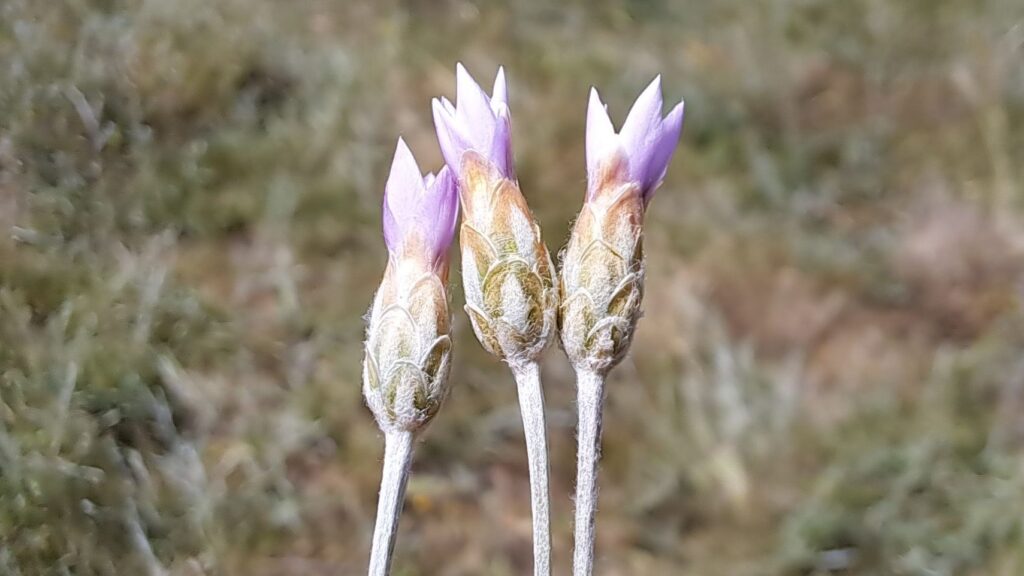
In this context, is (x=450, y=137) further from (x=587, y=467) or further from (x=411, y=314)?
(x=587, y=467)

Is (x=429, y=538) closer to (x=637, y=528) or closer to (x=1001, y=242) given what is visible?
(x=637, y=528)

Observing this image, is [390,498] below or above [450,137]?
below

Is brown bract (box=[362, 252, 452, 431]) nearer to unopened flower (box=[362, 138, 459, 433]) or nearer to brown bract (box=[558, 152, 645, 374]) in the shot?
unopened flower (box=[362, 138, 459, 433])

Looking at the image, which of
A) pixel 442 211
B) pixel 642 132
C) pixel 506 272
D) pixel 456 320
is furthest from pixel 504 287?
pixel 456 320

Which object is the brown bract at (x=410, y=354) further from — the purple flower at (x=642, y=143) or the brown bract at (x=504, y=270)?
the purple flower at (x=642, y=143)

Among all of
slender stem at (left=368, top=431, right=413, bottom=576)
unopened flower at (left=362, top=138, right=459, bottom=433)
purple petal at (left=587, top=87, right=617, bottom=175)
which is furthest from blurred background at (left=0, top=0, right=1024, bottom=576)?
slender stem at (left=368, top=431, right=413, bottom=576)

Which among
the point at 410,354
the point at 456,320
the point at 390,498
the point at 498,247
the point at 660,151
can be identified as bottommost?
the point at 390,498

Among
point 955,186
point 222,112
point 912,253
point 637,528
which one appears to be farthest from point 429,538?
point 955,186

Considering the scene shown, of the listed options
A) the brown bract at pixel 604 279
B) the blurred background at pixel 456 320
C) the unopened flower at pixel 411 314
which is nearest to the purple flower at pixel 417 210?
the unopened flower at pixel 411 314
